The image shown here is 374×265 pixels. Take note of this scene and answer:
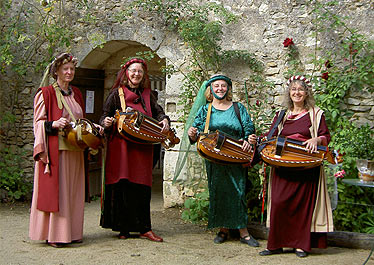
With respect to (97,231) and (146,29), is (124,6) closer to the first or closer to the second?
(146,29)

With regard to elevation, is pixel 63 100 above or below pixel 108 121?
above

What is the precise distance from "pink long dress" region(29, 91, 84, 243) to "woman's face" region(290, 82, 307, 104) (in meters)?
2.07

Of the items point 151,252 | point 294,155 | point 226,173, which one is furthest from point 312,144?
point 151,252

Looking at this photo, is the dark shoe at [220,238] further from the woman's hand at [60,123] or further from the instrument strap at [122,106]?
the woman's hand at [60,123]

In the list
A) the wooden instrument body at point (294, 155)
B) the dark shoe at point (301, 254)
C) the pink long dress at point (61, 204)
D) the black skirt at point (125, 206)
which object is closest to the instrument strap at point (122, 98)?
the pink long dress at point (61, 204)

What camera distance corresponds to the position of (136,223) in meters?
4.48

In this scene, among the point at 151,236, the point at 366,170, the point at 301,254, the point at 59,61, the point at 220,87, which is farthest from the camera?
the point at 151,236

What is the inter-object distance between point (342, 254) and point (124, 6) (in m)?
4.42

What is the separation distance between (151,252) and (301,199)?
1448 mm

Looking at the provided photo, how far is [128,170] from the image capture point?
437 centimetres

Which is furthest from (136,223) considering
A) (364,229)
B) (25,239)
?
(364,229)

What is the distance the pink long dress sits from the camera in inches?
163

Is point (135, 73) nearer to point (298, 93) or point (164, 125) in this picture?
point (164, 125)

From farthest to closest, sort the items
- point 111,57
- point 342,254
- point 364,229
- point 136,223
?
point 111,57, point 364,229, point 136,223, point 342,254
